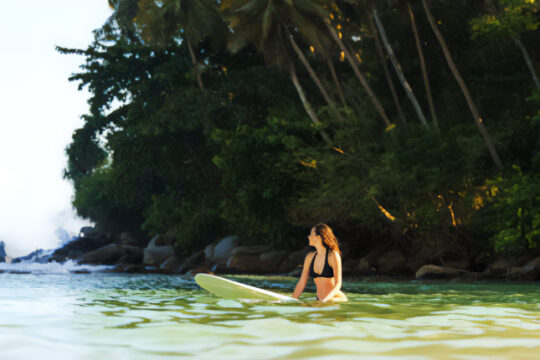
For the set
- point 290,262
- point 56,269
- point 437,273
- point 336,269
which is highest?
point 336,269

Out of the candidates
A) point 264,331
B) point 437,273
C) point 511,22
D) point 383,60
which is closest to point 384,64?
point 383,60

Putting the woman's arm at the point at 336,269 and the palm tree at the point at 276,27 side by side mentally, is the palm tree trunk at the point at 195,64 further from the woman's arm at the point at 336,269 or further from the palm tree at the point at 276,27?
the woman's arm at the point at 336,269

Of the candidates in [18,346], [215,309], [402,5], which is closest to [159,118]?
[402,5]

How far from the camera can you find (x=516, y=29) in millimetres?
24297

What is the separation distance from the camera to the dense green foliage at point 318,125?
22.3 m

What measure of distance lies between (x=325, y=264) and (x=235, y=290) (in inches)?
58.4

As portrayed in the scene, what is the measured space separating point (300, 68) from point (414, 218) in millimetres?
12020

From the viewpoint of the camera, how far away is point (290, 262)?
27203mm

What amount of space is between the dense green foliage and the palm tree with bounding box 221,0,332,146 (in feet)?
0.23

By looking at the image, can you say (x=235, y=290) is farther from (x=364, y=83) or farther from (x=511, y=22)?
(x=364, y=83)

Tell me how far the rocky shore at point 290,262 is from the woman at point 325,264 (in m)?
11.2

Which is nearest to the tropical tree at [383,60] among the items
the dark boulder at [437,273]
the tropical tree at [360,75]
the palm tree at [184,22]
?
the tropical tree at [360,75]

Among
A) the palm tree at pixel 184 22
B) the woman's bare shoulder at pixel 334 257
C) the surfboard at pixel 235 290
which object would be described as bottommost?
the surfboard at pixel 235 290

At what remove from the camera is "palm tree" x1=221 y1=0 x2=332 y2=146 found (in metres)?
26.8
